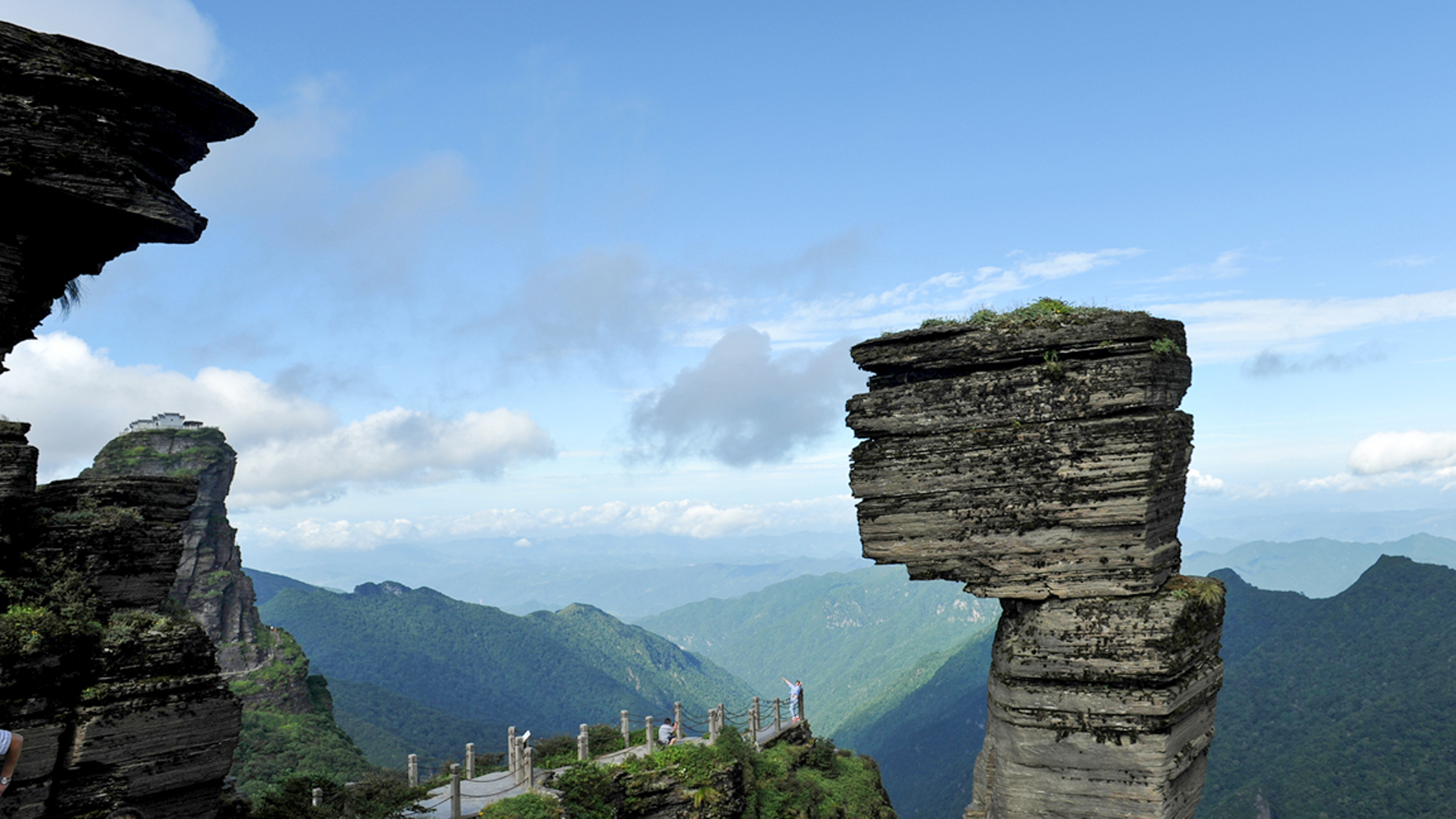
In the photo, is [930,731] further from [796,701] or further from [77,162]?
[77,162]

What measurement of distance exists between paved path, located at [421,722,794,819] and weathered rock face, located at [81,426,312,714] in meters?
45.8

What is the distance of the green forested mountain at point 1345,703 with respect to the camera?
62875mm

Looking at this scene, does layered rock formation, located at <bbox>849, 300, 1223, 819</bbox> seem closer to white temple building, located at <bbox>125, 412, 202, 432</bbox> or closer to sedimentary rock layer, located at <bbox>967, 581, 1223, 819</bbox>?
sedimentary rock layer, located at <bbox>967, 581, 1223, 819</bbox>

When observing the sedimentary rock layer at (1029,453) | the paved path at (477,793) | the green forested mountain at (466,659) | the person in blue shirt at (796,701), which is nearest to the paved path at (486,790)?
the paved path at (477,793)

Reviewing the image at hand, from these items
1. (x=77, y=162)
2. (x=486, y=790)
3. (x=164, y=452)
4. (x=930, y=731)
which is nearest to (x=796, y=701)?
(x=486, y=790)

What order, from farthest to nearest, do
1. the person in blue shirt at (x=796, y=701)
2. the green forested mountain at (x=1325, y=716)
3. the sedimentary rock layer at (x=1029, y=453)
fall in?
the green forested mountain at (x=1325, y=716), the person in blue shirt at (x=796, y=701), the sedimentary rock layer at (x=1029, y=453)

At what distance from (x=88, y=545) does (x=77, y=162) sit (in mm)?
6784

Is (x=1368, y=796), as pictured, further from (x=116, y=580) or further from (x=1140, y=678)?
(x=116, y=580)

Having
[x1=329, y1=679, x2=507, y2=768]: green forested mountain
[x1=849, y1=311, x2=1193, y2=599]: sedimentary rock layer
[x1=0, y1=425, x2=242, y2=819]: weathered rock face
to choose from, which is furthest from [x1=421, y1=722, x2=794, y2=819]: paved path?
[x1=329, y1=679, x2=507, y2=768]: green forested mountain

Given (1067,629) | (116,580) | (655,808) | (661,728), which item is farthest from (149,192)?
(661,728)

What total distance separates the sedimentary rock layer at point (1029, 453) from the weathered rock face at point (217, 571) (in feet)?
226

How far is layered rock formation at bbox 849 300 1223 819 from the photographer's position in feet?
33.6

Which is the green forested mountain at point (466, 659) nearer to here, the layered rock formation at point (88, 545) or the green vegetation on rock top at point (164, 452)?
the green vegetation on rock top at point (164, 452)

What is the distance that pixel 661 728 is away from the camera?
3378 centimetres
